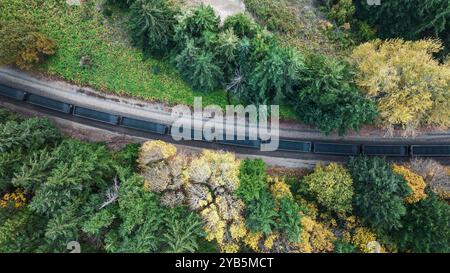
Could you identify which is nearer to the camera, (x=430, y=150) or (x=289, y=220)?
(x=289, y=220)

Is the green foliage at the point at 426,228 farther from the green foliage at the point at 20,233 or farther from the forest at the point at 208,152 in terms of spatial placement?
the green foliage at the point at 20,233

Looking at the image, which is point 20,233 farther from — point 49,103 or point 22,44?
point 22,44

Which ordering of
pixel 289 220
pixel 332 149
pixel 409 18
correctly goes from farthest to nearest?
pixel 332 149 < pixel 409 18 < pixel 289 220

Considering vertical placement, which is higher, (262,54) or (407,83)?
(262,54)

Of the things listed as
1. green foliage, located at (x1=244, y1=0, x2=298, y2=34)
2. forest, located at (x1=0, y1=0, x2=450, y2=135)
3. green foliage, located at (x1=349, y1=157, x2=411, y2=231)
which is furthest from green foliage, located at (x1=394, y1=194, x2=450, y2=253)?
green foliage, located at (x1=244, y1=0, x2=298, y2=34)

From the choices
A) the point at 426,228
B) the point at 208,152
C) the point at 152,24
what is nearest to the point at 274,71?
the point at 208,152

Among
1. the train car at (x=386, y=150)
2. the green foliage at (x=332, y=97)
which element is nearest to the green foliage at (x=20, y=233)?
the green foliage at (x=332, y=97)

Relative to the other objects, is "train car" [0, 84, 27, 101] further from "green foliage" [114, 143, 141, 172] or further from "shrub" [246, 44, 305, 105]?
"shrub" [246, 44, 305, 105]
